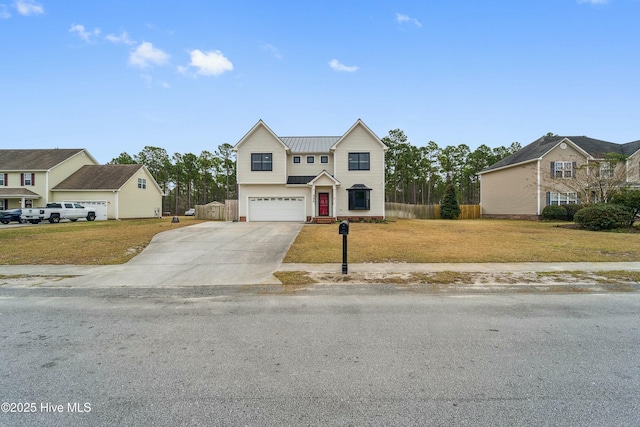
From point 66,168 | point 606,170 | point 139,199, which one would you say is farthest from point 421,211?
point 66,168

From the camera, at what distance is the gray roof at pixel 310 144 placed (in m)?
26.5

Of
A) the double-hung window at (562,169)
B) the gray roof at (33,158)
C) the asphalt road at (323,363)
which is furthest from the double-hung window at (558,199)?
the gray roof at (33,158)

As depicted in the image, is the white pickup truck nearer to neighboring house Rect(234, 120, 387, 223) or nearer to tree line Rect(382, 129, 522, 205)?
neighboring house Rect(234, 120, 387, 223)

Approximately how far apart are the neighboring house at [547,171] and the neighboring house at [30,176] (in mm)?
45943

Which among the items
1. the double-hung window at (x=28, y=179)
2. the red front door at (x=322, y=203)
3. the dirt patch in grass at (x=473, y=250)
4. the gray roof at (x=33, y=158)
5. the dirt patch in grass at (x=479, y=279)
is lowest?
the dirt patch in grass at (x=479, y=279)

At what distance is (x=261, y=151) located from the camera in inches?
982

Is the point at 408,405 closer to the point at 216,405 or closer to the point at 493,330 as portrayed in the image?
the point at 216,405

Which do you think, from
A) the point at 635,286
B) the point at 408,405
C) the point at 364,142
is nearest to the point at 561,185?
the point at 364,142

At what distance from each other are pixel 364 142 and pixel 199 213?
18206 millimetres

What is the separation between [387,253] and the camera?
1034 centimetres

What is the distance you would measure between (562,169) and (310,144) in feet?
74.3

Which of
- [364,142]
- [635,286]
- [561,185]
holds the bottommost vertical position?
[635,286]

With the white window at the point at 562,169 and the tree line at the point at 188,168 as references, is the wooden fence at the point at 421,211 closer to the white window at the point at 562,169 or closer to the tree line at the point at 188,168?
the white window at the point at 562,169

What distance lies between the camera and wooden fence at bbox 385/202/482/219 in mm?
34750
